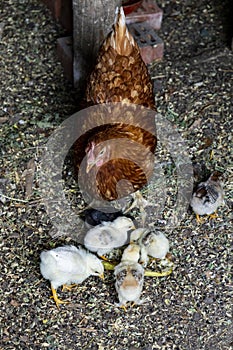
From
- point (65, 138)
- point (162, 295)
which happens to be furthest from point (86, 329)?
point (65, 138)

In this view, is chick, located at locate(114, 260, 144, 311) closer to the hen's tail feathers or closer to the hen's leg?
the hen's leg

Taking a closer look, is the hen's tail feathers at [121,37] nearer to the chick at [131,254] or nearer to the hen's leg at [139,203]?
the hen's leg at [139,203]

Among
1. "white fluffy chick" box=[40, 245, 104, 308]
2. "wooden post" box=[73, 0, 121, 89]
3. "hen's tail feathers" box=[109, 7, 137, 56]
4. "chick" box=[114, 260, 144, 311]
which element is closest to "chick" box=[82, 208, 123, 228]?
"white fluffy chick" box=[40, 245, 104, 308]

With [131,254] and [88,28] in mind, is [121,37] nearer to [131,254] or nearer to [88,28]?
[88,28]

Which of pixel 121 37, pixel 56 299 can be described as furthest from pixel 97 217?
pixel 121 37

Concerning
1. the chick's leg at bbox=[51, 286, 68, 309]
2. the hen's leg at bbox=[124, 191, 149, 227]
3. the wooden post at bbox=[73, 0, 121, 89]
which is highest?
the wooden post at bbox=[73, 0, 121, 89]

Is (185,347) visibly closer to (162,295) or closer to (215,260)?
(162,295)
